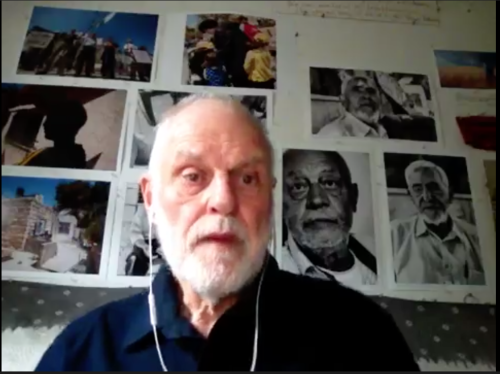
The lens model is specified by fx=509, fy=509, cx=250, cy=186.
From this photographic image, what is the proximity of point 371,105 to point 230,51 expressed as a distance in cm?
26

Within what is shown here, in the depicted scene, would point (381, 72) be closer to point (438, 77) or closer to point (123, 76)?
point (438, 77)

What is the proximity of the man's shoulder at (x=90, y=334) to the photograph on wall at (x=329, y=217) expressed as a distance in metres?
0.23

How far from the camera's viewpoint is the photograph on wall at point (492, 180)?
2.66 feet

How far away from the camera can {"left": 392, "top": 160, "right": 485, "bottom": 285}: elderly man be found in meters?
0.75

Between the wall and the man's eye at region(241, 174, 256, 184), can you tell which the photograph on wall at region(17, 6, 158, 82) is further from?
the man's eye at region(241, 174, 256, 184)

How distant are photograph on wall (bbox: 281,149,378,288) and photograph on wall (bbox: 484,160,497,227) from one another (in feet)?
0.65

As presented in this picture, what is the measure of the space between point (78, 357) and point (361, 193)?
18.5 inches

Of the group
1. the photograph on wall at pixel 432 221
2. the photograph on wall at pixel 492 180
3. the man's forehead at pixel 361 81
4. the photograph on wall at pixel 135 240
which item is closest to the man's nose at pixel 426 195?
the photograph on wall at pixel 432 221

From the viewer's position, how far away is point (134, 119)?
0.81 m

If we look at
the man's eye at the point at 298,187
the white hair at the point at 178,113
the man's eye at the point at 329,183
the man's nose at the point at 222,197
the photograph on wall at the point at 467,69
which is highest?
the photograph on wall at the point at 467,69

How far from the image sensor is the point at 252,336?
2.22 feet

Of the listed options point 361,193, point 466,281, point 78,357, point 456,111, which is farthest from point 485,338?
point 78,357

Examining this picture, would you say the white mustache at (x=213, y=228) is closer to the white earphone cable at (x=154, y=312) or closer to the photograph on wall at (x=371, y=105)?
the white earphone cable at (x=154, y=312)

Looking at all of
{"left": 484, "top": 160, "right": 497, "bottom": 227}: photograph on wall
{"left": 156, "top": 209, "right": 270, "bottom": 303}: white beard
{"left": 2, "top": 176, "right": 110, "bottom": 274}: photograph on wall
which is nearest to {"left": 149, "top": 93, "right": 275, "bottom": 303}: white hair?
{"left": 156, "top": 209, "right": 270, "bottom": 303}: white beard
